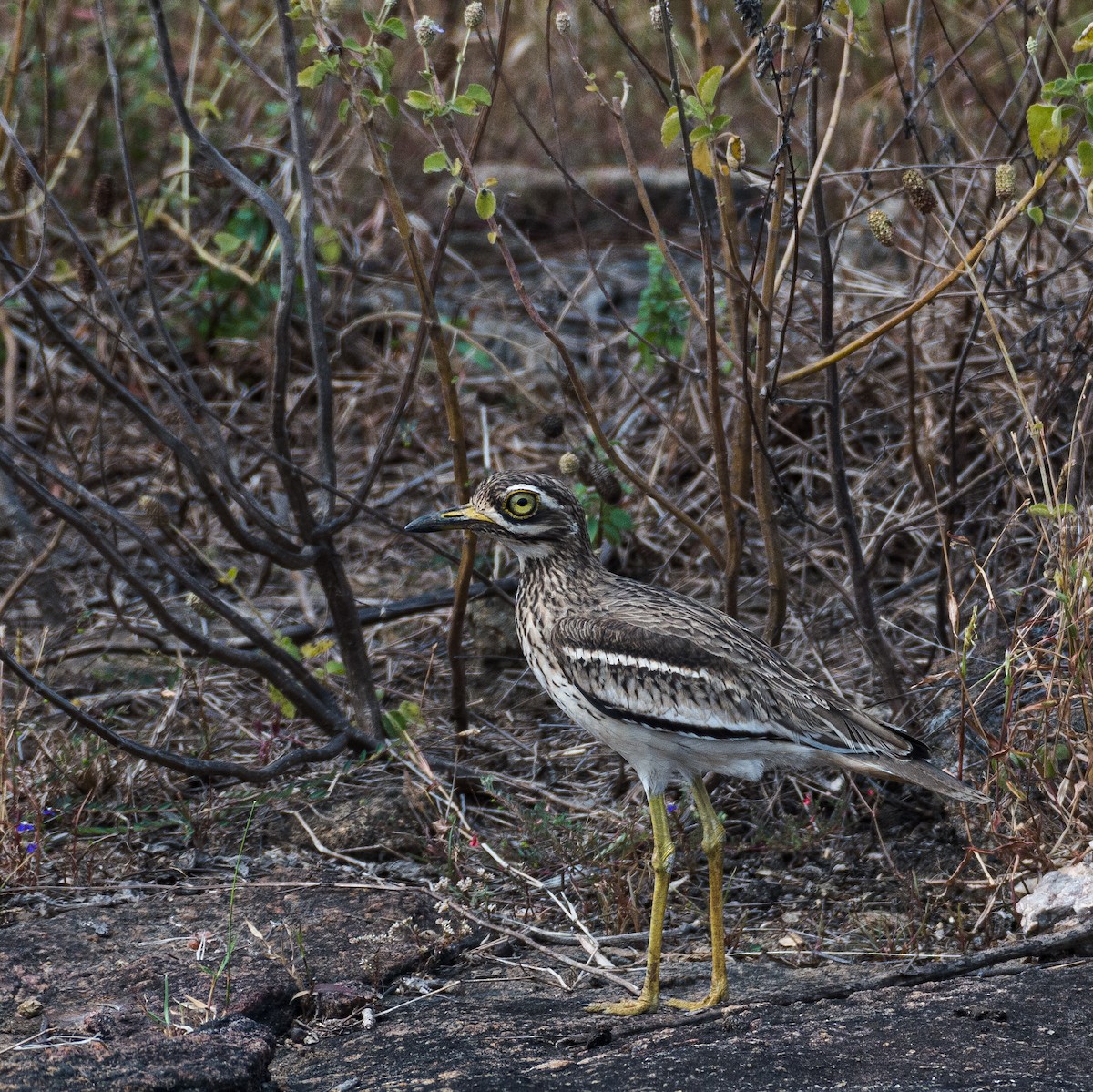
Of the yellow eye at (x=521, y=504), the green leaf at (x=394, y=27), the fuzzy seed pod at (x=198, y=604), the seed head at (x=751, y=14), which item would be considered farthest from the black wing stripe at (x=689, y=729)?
the green leaf at (x=394, y=27)

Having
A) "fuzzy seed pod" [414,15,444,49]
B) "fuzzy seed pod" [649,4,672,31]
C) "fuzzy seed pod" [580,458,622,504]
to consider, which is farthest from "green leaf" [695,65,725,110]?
"fuzzy seed pod" [580,458,622,504]

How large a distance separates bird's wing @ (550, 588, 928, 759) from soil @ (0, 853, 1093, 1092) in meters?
0.58

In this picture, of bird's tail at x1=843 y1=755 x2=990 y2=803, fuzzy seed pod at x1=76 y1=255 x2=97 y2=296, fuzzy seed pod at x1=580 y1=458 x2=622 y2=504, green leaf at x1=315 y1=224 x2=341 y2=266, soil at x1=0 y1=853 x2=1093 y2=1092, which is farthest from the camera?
green leaf at x1=315 y1=224 x2=341 y2=266

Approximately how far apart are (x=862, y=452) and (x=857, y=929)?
93.9 inches

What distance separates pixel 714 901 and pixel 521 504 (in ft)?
3.73

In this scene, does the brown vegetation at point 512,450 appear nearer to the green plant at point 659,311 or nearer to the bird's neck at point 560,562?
the green plant at point 659,311

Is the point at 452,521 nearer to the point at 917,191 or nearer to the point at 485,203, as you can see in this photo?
the point at 485,203

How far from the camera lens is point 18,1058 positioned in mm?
2660

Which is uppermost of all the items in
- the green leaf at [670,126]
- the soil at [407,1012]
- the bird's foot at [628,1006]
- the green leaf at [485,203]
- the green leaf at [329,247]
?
the green leaf at [329,247]

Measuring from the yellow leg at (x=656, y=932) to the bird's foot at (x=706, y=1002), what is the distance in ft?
0.17

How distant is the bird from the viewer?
3.33 meters

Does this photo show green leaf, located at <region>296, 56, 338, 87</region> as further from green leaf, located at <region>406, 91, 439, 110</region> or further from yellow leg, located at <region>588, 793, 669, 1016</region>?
yellow leg, located at <region>588, 793, 669, 1016</region>

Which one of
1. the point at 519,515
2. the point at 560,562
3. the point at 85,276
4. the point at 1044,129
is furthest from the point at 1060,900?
the point at 85,276

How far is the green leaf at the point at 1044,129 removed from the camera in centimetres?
297
